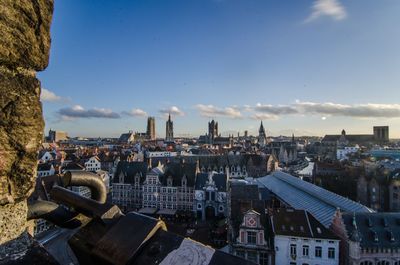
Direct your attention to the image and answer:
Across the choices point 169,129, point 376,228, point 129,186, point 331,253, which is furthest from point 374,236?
point 169,129

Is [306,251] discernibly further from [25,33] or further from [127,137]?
[127,137]

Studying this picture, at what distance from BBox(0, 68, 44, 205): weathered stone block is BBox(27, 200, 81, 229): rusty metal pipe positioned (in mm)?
409

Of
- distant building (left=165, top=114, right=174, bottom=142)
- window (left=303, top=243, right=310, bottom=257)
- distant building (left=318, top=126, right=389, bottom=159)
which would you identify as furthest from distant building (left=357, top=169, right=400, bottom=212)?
distant building (left=165, top=114, right=174, bottom=142)

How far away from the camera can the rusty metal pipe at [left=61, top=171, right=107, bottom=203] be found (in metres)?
1.86

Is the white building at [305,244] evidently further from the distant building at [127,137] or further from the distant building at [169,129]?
the distant building at [169,129]

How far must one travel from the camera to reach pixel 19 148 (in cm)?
129

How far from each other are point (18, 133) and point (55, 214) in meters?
0.80

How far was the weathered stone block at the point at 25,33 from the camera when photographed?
1263mm

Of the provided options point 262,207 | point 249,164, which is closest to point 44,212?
point 262,207

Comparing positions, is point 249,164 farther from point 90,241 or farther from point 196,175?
point 90,241

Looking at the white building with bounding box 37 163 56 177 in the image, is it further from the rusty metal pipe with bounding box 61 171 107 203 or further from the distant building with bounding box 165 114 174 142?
the distant building with bounding box 165 114 174 142

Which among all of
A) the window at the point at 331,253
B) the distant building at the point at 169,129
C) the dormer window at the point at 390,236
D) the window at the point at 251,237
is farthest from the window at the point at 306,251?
the distant building at the point at 169,129

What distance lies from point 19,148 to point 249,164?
2544 inches

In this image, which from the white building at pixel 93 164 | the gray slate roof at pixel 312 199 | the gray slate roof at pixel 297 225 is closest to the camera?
the gray slate roof at pixel 297 225
